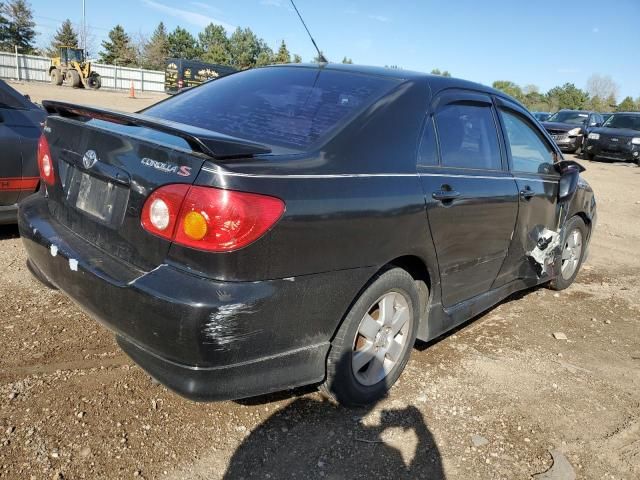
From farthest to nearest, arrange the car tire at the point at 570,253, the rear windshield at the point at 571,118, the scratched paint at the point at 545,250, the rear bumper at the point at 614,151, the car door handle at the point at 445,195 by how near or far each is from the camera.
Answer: the rear windshield at the point at 571,118 → the rear bumper at the point at 614,151 → the car tire at the point at 570,253 → the scratched paint at the point at 545,250 → the car door handle at the point at 445,195

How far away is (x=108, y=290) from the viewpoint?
7.38ft

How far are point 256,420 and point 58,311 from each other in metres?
1.73

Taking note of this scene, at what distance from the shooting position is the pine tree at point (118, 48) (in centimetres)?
7025

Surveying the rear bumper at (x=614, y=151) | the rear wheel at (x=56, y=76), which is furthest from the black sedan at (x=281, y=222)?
the rear wheel at (x=56, y=76)

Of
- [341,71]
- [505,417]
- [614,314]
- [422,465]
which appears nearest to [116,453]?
[422,465]

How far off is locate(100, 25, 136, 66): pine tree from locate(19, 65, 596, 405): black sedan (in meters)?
73.8

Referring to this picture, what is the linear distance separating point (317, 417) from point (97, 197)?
151 centimetres

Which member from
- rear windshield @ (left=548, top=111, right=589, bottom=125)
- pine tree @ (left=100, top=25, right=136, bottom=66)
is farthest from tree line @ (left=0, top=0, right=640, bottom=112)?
rear windshield @ (left=548, top=111, right=589, bottom=125)

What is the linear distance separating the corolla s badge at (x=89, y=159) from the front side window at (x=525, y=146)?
104 inches

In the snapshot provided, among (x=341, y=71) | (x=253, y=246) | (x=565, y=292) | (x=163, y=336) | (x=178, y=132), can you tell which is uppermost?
(x=341, y=71)

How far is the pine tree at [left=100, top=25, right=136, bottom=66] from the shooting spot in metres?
70.2

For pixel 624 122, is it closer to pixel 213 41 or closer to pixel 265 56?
pixel 265 56

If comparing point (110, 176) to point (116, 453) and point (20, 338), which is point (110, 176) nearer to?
point (116, 453)

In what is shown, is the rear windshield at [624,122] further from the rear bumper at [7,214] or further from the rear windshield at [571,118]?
the rear bumper at [7,214]
